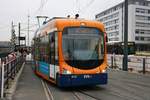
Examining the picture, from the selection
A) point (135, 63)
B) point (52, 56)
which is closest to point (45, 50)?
point (52, 56)

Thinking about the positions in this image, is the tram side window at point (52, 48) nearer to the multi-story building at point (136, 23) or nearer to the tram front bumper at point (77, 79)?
the tram front bumper at point (77, 79)

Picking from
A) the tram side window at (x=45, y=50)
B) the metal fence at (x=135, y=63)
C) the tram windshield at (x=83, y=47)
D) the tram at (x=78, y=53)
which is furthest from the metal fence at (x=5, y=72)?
the metal fence at (x=135, y=63)

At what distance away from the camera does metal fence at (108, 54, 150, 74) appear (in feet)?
76.4

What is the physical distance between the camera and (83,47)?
1377cm

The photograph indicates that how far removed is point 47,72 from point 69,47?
2.79 m

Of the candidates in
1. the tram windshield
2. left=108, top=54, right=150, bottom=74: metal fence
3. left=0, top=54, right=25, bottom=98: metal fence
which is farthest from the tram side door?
left=108, top=54, right=150, bottom=74: metal fence

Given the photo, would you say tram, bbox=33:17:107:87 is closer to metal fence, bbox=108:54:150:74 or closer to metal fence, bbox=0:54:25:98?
metal fence, bbox=0:54:25:98

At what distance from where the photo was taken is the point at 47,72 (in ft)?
52.4

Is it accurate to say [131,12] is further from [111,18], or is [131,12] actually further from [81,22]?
[81,22]

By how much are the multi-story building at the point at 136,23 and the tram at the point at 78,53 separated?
110m

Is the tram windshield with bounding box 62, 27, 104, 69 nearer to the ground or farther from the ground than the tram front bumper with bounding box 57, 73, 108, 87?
farther from the ground

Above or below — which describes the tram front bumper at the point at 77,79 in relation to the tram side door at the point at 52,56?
below

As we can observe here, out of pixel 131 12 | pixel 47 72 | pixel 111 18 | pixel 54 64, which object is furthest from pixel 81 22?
pixel 111 18

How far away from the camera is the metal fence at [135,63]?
76.4 ft
